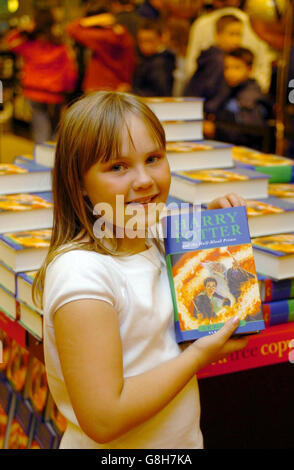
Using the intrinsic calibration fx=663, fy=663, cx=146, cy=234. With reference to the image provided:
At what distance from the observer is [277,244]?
62.4 inches

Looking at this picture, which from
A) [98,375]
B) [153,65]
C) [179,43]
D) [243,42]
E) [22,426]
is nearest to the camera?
[98,375]

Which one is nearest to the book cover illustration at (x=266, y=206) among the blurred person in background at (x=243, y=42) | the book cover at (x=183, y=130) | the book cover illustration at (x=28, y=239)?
the book cover at (x=183, y=130)

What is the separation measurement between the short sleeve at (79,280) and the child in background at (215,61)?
3277 mm

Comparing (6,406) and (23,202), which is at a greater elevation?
(23,202)

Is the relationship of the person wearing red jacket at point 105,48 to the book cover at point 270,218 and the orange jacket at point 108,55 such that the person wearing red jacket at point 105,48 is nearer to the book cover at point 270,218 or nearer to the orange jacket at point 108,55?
the orange jacket at point 108,55

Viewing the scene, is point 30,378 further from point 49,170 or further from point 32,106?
point 32,106

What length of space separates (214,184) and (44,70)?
402cm

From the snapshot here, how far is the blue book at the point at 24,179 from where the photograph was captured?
1802 mm

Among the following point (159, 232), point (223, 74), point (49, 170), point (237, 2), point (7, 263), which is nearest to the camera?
point (159, 232)

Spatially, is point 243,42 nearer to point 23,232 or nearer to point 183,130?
point 183,130

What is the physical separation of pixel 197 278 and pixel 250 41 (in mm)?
3736

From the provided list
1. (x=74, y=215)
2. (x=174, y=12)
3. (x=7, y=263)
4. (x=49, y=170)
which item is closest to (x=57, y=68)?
(x=174, y=12)

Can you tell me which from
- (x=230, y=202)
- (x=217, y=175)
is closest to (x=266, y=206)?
(x=217, y=175)
